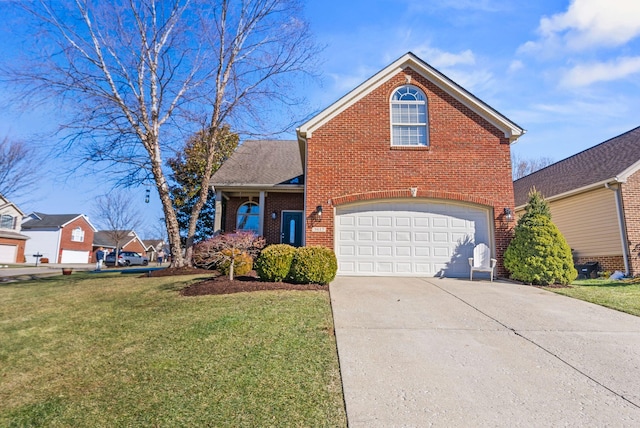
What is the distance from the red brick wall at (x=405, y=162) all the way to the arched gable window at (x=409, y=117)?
0.75ft

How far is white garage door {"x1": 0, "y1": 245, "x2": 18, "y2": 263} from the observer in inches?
1350

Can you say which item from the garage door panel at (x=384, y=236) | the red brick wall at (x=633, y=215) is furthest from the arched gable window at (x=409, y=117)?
the red brick wall at (x=633, y=215)

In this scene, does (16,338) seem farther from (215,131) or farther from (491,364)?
(215,131)

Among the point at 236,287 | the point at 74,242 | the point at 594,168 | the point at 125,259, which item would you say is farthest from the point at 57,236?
the point at 594,168

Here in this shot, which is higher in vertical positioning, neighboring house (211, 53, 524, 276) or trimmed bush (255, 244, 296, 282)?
neighboring house (211, 53, 524, 276)

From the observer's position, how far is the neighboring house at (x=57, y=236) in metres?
40.5

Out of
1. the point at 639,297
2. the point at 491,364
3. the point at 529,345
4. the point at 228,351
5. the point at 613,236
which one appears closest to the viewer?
the point at 491,364

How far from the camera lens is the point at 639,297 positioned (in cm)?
801

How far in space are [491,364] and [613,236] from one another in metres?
12.0

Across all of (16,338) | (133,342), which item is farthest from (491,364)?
(16,338)

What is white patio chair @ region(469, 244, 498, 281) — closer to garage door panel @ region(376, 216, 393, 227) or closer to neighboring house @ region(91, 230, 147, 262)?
garage door panel @ region(376, 216, 393, 227)

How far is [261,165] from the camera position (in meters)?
16.3

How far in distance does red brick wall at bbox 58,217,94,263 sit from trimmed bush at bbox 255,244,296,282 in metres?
42.3

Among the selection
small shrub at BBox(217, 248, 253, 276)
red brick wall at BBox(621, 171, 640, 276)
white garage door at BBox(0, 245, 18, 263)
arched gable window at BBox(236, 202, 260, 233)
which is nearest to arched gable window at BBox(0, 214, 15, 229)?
white garage door at BBox(0, 245, 18, 263)
